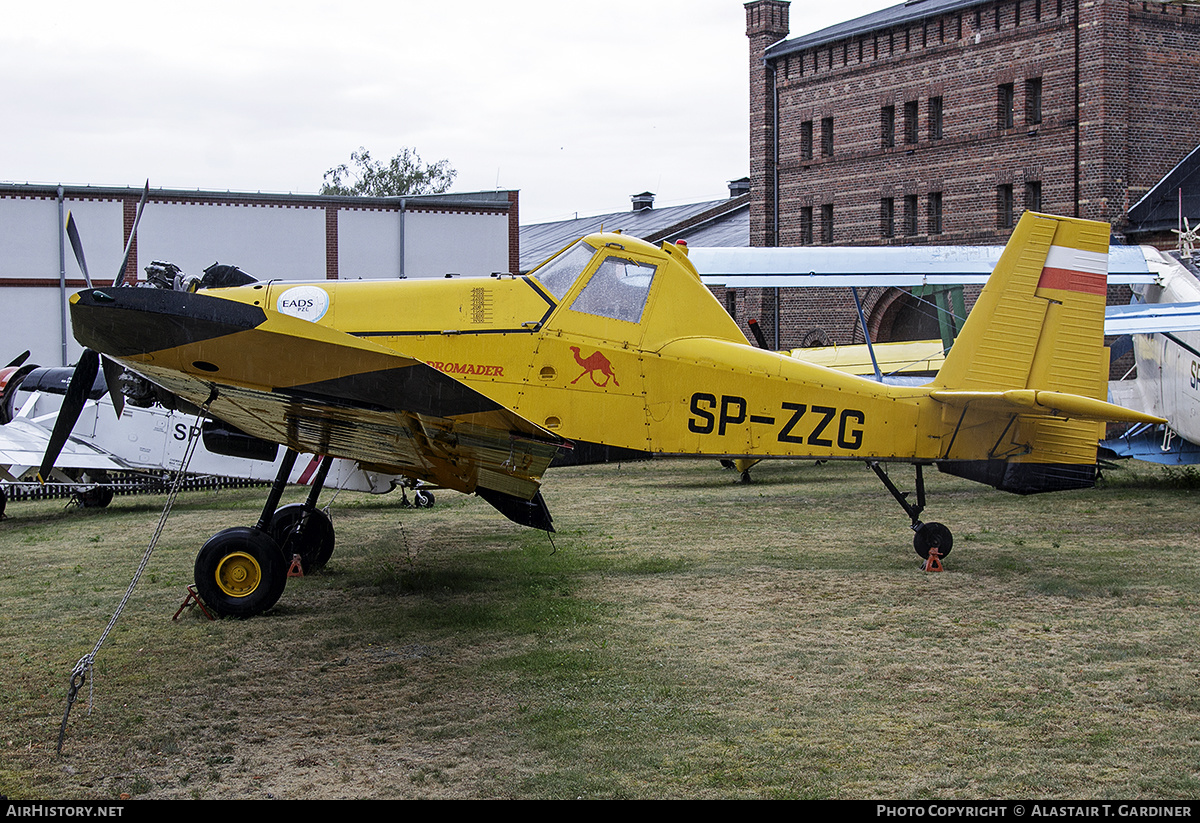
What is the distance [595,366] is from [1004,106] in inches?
1080

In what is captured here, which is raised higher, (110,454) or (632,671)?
(110,454)

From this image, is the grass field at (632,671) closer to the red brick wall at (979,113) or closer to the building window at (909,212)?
the red brick wall at (979,113)

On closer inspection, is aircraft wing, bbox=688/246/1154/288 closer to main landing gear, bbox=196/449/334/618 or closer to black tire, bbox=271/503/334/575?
black tire, bbox=271/503/334/575

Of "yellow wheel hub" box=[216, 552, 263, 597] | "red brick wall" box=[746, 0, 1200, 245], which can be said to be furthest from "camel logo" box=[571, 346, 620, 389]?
"red brick wall" box=[746, 0, 1200, 245]

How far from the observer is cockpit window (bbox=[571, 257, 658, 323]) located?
25.9ft

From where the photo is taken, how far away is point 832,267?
13.2 metres

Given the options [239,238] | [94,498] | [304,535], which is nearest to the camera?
[304,535]

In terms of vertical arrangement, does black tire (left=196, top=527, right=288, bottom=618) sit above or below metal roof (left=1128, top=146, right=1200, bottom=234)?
below

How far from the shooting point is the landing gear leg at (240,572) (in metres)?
7.50

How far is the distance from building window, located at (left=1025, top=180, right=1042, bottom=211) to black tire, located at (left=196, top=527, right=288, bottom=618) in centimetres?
2773

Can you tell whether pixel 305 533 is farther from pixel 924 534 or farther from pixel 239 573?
Result: pixel 924 534


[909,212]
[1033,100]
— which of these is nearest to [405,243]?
[909,212]

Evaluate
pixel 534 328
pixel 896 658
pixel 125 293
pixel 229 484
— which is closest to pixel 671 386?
pixel 534 328

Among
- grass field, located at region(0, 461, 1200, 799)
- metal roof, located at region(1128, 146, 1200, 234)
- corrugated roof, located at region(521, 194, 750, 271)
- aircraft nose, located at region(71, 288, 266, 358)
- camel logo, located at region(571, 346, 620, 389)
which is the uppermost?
corrugated roof, located at region(521, 194, 750, 271)
